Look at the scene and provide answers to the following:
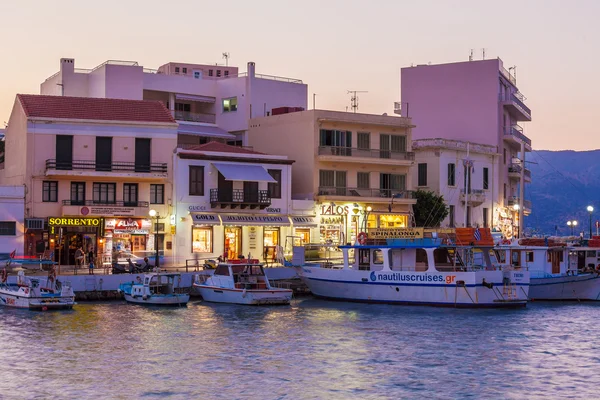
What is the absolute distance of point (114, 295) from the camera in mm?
50562

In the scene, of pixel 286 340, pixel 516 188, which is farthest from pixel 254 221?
pixel 516 188

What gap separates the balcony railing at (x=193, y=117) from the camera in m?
74.8

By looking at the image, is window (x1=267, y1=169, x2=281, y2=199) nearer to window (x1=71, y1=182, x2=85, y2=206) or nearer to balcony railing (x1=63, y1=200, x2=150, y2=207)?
balcony railing (x1=63, y1=200, x2=150, y2=207)

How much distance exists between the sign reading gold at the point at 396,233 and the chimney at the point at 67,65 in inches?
1210

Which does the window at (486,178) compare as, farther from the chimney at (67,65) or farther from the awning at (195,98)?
the chimney at (67,65)

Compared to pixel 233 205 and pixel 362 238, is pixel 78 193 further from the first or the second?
pixel 362 238

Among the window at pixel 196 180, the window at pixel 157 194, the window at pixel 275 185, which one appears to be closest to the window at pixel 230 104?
the window at pixel 275 185

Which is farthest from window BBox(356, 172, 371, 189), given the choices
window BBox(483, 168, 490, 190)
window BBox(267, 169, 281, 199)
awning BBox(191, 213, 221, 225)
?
window BBox(483, 168, 490, 190)

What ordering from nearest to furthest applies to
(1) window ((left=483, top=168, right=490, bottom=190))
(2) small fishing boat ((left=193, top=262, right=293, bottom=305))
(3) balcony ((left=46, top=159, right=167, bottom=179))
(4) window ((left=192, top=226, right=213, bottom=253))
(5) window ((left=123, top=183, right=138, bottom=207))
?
(2) small fishing boat ((left=193, top=262, right=293, bottom=305)), (3) balcony ((left=46, top=159, right=167, bottom=179)), (5) window ((left=123, top=183, right=138, bottom=207)), (4) window ((left=192, top=226, right=213, bottom=253)), (1) window ((left=483, top=168, right=490, bottom=190))

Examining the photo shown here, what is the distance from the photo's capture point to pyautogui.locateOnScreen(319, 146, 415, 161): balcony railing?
67125mm

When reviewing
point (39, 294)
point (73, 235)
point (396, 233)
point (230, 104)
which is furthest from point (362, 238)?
point (230, 104)

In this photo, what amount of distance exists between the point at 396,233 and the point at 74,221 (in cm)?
1907

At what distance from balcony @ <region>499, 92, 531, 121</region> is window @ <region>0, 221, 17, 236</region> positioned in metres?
44.2

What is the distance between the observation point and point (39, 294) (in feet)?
148
